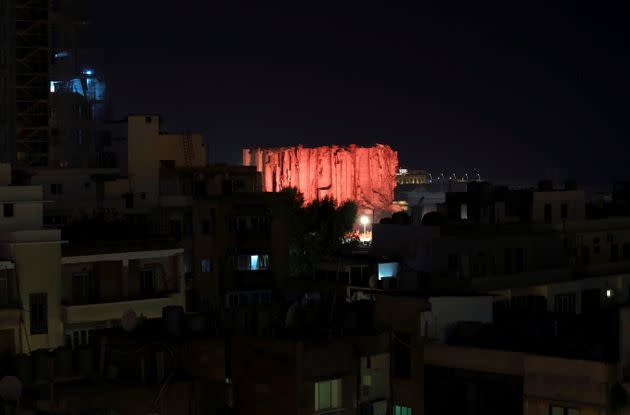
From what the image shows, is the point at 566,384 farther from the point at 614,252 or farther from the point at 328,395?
the point at 614,252

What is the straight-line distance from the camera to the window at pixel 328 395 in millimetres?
16859

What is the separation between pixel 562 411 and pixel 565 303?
12720 mm

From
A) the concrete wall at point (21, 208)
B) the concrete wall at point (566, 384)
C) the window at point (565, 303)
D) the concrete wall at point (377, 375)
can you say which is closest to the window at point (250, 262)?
the window at point (565, 303)

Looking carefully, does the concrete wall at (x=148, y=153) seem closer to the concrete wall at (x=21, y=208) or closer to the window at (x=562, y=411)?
the concrete wall at (x=21, y=208)

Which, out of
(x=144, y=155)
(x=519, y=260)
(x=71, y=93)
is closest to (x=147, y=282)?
(x=519, y=260)

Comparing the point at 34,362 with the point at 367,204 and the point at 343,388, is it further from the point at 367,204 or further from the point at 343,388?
the point at 367,204

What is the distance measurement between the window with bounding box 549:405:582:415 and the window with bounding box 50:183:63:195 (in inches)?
931

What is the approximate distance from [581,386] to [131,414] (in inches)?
226

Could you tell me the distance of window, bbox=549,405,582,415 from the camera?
55.2ft

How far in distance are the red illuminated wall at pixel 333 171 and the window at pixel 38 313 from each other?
62289 millimetres

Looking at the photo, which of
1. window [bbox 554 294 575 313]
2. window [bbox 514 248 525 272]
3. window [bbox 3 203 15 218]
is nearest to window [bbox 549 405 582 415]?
window [bbox 3 203 15 218]

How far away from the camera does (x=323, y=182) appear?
91.4 m

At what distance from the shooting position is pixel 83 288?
25141mm

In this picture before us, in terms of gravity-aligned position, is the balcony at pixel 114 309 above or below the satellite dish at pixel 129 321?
below
